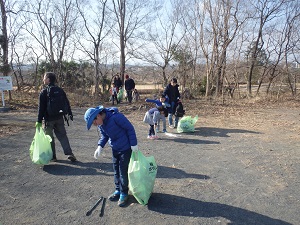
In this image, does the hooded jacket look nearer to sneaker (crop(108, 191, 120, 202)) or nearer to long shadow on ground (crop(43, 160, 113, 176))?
sneaker (crop(108, 191, 120, 202))

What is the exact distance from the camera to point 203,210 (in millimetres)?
2977

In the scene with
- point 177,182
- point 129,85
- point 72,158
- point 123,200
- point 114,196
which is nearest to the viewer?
point 123,200

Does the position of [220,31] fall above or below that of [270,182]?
above

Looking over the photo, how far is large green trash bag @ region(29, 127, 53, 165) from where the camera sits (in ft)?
13.5

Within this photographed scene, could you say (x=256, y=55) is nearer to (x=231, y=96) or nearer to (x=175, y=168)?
(x=231, y=96)

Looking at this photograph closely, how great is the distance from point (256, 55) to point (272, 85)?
7.48 ft

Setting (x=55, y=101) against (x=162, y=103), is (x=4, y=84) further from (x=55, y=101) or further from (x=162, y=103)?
(x=55, y=101)

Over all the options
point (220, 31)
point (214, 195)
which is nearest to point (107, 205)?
point (214, 195)

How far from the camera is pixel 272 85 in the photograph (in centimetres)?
1620

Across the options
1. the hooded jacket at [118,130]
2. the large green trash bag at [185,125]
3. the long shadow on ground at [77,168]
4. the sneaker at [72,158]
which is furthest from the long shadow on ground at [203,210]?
the large green trash bag at [185,125]

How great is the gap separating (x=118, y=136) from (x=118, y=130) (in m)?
0.08

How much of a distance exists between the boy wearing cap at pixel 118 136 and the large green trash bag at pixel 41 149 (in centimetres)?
149

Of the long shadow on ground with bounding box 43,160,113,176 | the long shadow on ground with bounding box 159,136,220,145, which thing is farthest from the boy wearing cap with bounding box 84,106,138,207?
the long shadow on ground with bounding box 159,136,220,145

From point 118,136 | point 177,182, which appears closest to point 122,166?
point 118,136
